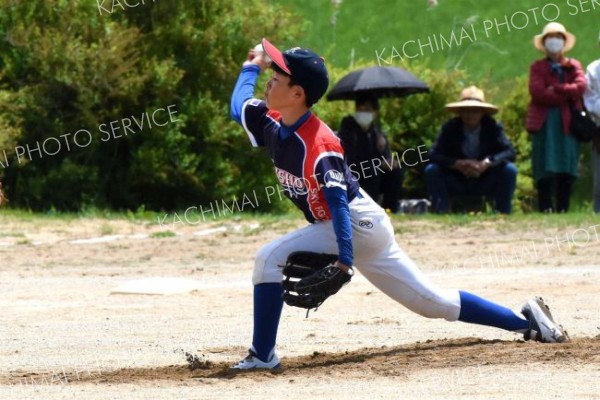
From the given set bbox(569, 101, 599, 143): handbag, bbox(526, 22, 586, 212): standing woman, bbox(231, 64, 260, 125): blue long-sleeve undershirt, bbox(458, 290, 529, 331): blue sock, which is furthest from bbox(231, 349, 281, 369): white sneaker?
bbox(569, 101, 599, 143): handbag

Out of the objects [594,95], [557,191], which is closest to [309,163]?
[594,95]

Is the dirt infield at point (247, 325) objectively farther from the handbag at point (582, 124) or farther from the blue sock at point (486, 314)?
the handbag at point (582, 124)

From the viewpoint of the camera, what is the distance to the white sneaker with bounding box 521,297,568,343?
283 inches

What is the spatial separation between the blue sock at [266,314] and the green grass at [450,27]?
1470 cm

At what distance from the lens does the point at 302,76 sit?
21.4ft

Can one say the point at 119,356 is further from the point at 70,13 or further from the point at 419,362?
the point at 70,13

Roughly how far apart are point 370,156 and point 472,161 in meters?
1.17

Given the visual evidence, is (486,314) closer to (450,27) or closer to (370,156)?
(370,156)

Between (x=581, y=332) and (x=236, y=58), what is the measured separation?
9.38m

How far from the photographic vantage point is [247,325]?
8.62 meters

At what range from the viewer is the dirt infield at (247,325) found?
6.21 metres

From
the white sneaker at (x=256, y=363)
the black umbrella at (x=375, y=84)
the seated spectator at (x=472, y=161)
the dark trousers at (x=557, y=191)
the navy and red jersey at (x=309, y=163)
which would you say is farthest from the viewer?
the black umbrella at (x=375, y=84)

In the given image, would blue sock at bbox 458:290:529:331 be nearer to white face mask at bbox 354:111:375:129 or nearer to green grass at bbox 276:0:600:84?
white face mask at bbox 354:111:375:129

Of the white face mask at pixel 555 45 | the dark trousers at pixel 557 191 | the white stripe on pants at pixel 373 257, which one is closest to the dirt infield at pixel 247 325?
the white stripe on pants at pixel 373 257
